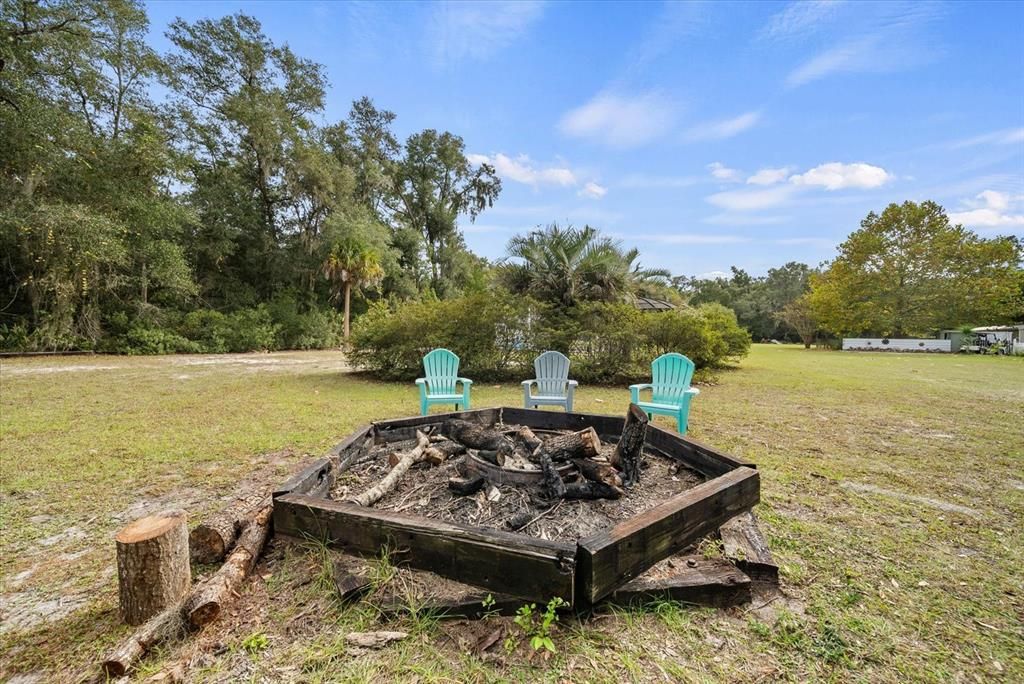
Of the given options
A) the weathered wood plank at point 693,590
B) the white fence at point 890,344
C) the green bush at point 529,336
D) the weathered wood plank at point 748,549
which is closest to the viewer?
the weathered wood plank at point 693,590

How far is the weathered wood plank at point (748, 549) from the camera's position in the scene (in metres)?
1.56

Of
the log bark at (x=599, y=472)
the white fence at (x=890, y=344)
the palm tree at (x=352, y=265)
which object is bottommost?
the white fence at (x=890, y=344)

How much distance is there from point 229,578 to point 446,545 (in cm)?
81

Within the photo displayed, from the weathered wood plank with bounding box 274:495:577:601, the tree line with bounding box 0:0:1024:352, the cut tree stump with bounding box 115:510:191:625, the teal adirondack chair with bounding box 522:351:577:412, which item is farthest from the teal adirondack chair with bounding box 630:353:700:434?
the tree line with bounding box 0:0:1024:352

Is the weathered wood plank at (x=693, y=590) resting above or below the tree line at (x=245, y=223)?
below

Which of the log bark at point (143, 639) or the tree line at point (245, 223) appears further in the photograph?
the tree line at point (245, 223)

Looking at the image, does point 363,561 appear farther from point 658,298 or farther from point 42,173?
point 42,173

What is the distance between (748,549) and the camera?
1.66 meters

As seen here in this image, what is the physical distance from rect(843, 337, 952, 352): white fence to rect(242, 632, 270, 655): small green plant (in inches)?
1086

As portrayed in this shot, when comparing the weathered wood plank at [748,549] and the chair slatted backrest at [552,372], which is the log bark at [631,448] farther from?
the chair slatted backrest at [552,372]

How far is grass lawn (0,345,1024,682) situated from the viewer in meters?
1.20

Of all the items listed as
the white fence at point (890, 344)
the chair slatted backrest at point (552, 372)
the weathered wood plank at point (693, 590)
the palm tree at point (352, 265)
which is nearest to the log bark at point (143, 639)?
the weathered wood plank at point (693, 590)

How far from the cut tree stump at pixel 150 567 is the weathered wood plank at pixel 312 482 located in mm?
383

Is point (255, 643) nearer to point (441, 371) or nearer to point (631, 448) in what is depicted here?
point (631, 448)
